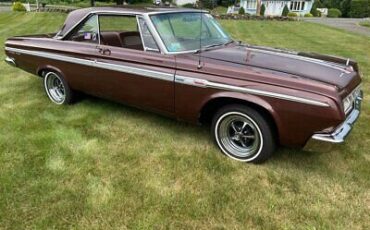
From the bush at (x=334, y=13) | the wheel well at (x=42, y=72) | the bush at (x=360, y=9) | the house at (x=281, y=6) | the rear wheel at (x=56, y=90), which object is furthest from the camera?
the house at (x=281, y=6)

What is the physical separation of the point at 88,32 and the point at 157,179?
2472 millimetres

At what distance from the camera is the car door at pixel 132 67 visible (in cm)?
402

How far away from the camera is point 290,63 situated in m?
3.71

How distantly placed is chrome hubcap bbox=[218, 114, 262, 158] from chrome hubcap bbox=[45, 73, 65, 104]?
2.88m

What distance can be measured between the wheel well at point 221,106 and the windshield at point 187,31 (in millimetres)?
746

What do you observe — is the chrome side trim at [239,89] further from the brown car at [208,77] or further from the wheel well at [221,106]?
the wheel well at [221,106]

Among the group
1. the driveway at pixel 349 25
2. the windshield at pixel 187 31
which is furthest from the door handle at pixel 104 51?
the driveway at pixel 349 25

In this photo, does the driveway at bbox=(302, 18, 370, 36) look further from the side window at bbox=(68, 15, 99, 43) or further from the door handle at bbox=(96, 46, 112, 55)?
the door handle at bbox=(96, 46, 112, 55)

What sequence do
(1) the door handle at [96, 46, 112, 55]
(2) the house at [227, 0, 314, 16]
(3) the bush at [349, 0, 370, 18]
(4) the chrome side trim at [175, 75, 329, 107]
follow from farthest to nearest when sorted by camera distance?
(2) the house at [227, 0, 314, 16]
(3) the bush at [349, 0, 370, 18]
(1) the door handle at [96, 46, 112, 55]
(4) the chrome side trim at [175, 75, 329, 107]

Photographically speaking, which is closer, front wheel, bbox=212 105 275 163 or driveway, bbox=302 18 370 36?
front wheel, bbox=212 105 275 163

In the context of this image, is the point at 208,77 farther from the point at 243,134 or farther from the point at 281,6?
the point at 281,6

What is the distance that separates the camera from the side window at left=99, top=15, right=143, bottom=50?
4.41 meters

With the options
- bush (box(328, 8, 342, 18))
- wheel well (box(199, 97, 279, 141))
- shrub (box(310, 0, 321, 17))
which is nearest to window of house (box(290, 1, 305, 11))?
shrub (box(310, 0, 321, 17))

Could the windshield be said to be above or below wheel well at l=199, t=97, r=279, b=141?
above
